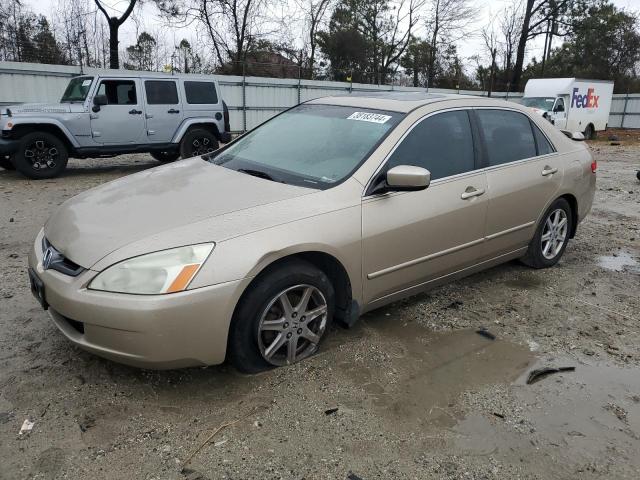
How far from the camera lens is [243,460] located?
2285 mm

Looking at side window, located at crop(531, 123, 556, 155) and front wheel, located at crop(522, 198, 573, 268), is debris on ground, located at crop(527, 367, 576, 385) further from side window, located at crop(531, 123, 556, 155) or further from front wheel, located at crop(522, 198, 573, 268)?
side window, located at crop(531, 123, 556, 155)

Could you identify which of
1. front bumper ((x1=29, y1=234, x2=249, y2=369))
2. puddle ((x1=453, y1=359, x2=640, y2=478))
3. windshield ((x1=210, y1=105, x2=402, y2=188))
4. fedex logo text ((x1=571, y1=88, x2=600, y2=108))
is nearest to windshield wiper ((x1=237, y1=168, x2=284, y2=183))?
windshield ((x1=210, y1=105, x2=402, y2=188))

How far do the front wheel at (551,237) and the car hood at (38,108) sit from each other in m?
8.26

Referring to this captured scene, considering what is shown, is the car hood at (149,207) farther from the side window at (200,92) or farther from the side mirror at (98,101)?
the side window at (200,92)

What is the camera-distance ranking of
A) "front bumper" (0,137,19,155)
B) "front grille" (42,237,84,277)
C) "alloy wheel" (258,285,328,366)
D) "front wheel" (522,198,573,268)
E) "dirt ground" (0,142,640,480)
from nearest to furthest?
"dirt ground" (0,142,640,480) → "front grille" (42,237,84,277) → "alloy wheel" (258,285,328,366) → "front wheel" (522,198,573,268) → "front bumper" (0,137,19,155)

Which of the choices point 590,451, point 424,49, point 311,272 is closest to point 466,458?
point 590,451

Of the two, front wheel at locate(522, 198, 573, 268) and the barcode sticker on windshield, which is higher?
the barcode sticker on windshield

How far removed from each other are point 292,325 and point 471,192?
1.69m

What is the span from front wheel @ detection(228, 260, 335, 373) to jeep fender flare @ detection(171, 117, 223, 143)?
8.44m

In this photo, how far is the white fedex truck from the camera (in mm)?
21109

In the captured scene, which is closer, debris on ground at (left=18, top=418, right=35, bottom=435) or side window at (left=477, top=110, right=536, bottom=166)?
debris on ground at (left=18, top=418, right=35, bottom=435)

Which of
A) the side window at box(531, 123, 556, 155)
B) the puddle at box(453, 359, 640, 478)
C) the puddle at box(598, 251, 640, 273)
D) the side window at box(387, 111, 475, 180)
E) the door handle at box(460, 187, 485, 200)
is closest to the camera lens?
the puddle at box(453, 359, 640, 478)

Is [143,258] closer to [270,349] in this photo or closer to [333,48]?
[270,349]

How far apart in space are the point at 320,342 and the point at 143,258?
1264 mm
